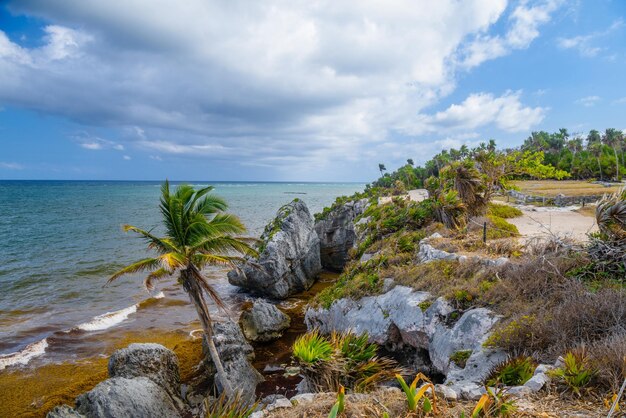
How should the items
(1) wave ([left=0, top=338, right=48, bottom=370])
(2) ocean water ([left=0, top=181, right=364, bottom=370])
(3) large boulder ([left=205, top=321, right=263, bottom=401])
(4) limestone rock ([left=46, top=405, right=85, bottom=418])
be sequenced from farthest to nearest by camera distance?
(2) ocean water ([left=0, top=181, right=364, bottom=370]) < (1) wave ([left=0, top=338, right=48, bottom=370]) < (3) large boulder ([left=205, top=321, right=263, bottom=401]) < (4) limestone rock ([left=46, top=405, right=85, bottom=418])

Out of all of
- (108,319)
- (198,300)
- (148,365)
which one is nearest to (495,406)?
(198,300)

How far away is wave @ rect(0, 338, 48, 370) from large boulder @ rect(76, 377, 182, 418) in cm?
875

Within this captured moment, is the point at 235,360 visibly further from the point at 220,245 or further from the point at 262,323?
the point at 220,245

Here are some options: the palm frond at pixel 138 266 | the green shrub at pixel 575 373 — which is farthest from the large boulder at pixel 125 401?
the green shrub at pixel 575 373

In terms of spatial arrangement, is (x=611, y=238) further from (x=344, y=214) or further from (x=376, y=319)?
(x=344, y=214)

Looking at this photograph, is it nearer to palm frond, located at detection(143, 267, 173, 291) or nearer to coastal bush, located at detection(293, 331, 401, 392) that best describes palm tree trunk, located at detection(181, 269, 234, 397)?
palm frond, located at detection(143, 267, 173, 291)

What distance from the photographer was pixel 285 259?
2641cm

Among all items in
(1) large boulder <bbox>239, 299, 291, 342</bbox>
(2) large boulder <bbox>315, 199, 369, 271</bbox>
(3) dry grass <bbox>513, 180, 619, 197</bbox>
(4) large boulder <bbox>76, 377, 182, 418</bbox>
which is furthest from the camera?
(3) dry grass <bbox>513, 180, 619, 197</bbox>

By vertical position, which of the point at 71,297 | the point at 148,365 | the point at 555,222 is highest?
the point at 555,222

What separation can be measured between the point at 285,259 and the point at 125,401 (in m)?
16.5

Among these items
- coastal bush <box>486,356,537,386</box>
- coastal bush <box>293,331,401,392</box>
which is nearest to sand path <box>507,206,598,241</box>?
coastal bush <box>486,356,537,386</box>

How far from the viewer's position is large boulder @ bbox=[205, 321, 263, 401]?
13.6m

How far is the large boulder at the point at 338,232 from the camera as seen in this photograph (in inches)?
1364

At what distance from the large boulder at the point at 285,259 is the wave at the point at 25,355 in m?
11.0
